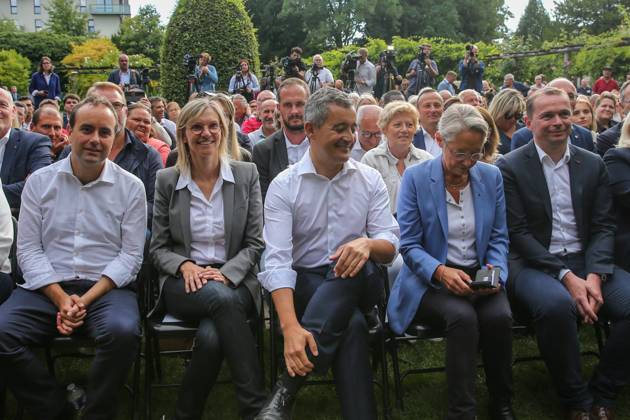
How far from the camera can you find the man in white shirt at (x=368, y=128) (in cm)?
558

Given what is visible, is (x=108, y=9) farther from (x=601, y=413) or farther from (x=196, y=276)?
(x=601, y=413)

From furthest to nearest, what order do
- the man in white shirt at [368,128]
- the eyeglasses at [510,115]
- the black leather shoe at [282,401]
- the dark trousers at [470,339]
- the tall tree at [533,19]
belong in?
the tall tree at [533,19], the eyeglasses at [510,115], the man in white shirt at [368,128], the dark trousers at [470,339], the black leather shoe at [282,401]

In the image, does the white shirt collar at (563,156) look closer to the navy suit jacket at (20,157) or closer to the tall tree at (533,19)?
the navy suit jacket at (20,157)

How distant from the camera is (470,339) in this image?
10.5ft

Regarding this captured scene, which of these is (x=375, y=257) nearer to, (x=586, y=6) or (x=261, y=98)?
(x=261, y=98)

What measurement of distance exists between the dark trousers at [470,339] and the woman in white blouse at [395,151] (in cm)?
163

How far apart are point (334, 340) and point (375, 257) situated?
500 millimetres

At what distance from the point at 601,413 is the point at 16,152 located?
14.5 feet

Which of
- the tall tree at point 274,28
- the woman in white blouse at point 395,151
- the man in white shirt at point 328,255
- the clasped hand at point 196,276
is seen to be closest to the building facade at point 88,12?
the tall tree at point 274,28

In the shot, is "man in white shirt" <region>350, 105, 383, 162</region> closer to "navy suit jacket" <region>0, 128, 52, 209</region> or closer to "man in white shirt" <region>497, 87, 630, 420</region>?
"man in white shirt" <region>497, 87, 630, 420</region>

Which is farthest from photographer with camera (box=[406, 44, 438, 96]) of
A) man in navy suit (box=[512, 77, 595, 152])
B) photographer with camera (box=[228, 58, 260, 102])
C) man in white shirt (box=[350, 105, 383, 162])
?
man in navy suit (box=[512, 77, 595, 152])

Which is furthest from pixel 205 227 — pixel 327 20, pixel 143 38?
pixel 327 20

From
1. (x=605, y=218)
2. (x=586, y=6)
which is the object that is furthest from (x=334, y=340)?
(x=586, y=6)

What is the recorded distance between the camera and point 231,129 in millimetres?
4742
